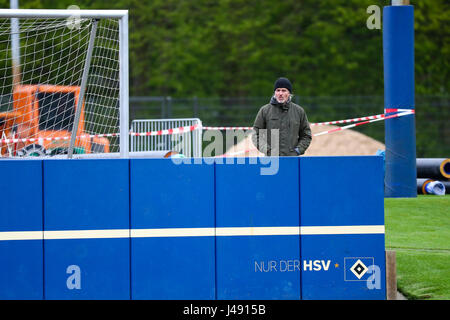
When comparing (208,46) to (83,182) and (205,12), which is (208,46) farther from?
(83,182)

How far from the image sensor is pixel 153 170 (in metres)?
7.01

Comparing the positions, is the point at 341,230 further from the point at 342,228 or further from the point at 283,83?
the point at 283,83

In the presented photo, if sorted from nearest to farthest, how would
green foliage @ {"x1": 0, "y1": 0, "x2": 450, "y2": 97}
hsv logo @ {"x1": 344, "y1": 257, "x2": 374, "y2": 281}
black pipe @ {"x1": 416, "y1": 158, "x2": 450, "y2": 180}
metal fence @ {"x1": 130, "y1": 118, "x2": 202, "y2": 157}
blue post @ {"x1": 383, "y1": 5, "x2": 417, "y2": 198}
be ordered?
1. hsv logo @ {"x1": 344, "y1": 257, "x2": 374, "y2": 281}
2. blue post @ {"x1": 383, "y1": 5, "x2": 417, "y2": 198}
3. black pipe @ {"x1": 416, "y1": 158, "x2": 450, "y2": 180}
4. metal fence @ {"x1": 130, "y1": 118, "x2": 202, "y2": 157}
5. green foliage @ {"x1": 0, "y1": 0, "x2": 450, "y2": 97}

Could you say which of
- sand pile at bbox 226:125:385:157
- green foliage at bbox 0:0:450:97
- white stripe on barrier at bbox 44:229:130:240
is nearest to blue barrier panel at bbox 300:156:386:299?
white stripe on barrier at bbox 44:229:130:240

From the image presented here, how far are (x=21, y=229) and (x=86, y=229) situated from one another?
583mm

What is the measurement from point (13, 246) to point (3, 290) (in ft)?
1.31

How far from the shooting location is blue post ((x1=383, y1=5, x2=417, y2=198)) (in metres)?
12.7

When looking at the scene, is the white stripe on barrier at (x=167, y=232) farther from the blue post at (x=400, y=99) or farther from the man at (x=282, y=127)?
the blue post at (x=400, y=99)

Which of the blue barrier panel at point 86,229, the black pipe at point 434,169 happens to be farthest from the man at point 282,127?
the black pipe at point 434,169

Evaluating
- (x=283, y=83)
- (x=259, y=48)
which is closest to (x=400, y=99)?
(x=283, y=83)

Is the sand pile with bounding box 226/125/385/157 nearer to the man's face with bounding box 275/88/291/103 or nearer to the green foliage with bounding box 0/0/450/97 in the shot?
the green foliage with bounding box 0/0/450/97

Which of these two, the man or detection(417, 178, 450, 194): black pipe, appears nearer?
the man

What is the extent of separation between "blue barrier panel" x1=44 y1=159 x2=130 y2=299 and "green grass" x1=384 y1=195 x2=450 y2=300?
9.35ft

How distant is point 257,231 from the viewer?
6.98 metres
